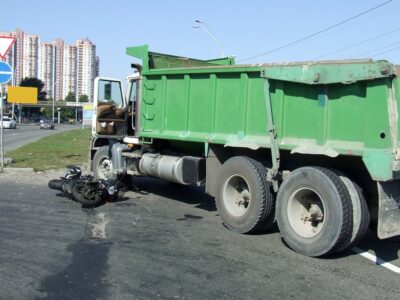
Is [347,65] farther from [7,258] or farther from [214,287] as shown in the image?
[7,258]

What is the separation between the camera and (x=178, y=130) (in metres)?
9.26

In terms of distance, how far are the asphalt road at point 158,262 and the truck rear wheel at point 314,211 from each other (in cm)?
21

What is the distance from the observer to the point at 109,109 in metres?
12.0

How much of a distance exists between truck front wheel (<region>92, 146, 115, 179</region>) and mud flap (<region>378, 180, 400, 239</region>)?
23.2 feet

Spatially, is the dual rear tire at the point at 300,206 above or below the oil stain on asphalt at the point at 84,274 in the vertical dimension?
above

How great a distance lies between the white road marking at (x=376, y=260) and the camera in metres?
5.88

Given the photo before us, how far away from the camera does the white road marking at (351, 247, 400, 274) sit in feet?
19.3

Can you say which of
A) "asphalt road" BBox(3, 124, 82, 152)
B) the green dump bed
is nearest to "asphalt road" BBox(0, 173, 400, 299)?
the green dump bed

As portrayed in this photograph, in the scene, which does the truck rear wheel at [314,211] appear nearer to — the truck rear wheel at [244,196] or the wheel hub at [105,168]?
the truck rear wheel at [244,196]

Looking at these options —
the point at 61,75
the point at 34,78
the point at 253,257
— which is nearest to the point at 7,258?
the point at 253,257

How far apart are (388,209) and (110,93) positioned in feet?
25.8

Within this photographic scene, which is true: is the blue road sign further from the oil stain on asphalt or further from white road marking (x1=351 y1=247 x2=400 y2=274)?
white road marking (x1=351 y1=247 x2=400 y2=274)

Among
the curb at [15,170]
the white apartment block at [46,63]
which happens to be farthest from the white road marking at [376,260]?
the white apartment block at [46,63]

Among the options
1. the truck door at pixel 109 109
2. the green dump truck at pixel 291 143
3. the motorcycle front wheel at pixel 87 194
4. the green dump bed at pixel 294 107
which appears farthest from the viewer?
the truck door at pixel 109 109
